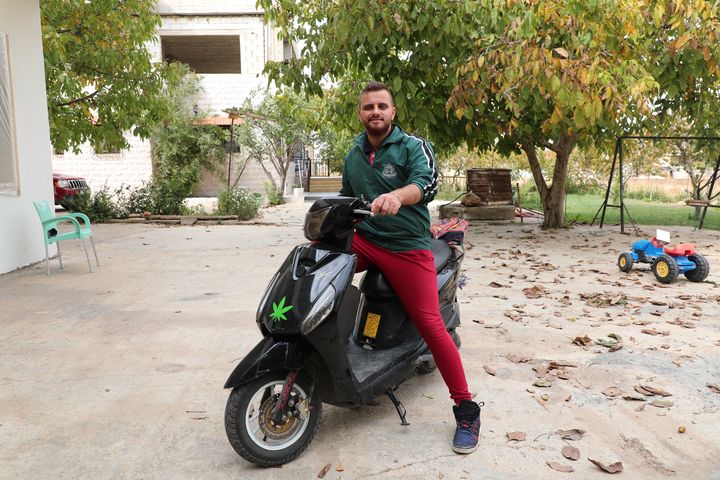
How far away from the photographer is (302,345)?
274 centimetres

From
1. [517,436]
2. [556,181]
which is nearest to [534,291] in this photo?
[517,436]

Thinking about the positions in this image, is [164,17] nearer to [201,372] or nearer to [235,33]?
[235,33]

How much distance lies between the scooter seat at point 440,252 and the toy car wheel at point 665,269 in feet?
13.5

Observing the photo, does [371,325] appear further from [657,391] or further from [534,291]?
[534,291]

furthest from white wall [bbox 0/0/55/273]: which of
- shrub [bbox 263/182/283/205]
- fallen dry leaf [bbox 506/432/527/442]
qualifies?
shrub [bbox 263/182/283/205]

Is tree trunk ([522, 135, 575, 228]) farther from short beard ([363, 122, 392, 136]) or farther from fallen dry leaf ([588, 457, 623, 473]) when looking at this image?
fallen dry leaf ([588, 457, 623, 473])

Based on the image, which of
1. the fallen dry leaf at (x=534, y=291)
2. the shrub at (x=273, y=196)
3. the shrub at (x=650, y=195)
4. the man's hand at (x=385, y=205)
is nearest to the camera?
the man's hand at (x=385, y=205)

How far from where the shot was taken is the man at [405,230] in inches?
112

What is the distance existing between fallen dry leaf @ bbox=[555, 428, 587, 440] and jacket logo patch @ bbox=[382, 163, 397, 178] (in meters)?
1.56

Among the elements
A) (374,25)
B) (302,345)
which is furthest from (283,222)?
(302,345)

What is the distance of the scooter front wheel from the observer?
2.62 meters

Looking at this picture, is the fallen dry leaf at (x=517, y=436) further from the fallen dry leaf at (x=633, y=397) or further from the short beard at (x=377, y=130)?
the short beard at (x=377, y=130)

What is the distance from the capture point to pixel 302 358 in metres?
2.74

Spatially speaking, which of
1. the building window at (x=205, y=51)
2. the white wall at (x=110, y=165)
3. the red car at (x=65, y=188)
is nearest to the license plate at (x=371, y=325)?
the red car at (x=65, y=188)
